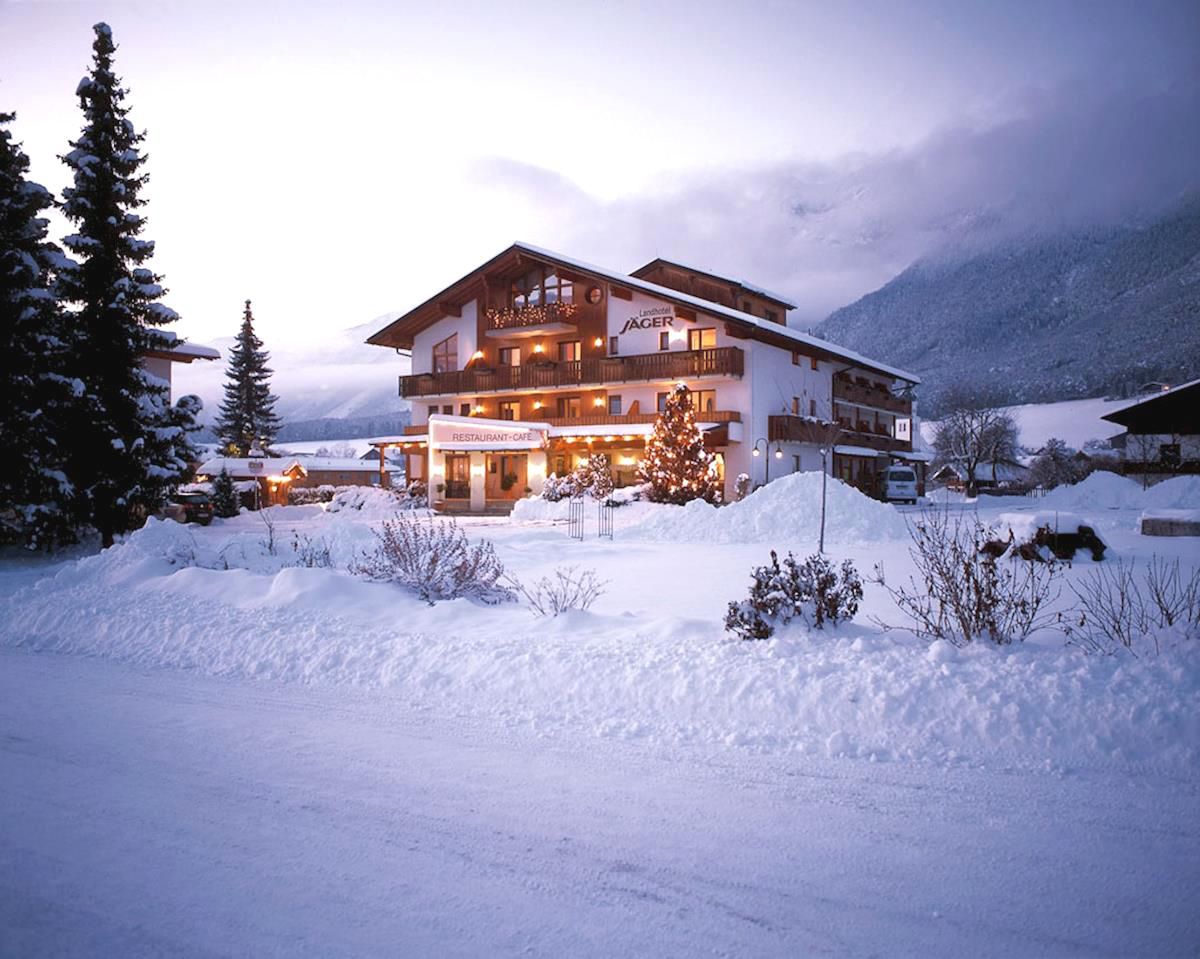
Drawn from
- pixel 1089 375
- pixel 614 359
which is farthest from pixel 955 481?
pixel 1089 375

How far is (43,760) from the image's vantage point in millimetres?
4848

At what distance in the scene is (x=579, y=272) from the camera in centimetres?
3994

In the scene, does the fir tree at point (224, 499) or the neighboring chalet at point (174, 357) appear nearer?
the neighboring chalet at point (174, 357)

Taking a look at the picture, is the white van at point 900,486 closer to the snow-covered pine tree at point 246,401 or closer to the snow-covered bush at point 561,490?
the snow-covered bush at point 561,490

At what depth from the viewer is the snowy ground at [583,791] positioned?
3086 millimetres

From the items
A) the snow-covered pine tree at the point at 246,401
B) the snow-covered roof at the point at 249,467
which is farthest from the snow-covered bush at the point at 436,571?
the snow-covered pine tree at the point at 246,401

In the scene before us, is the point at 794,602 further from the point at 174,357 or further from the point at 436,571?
the point at 174,357

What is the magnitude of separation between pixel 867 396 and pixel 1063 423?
279 feet

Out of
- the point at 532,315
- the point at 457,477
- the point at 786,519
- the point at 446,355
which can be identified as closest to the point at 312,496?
the point at 457,477

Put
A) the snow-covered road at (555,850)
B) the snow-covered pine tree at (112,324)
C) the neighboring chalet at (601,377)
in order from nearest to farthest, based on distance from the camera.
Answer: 1. the snow-covered road at (555,850)
2. the snow-covered pine tree at (112,324)
3. the neighboring chalet at (601,377)

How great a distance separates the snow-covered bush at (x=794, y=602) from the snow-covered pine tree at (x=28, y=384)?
16.2 meters

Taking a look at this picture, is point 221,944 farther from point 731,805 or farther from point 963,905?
point 963,905

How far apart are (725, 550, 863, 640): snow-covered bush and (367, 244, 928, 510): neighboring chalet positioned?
27.9 metres

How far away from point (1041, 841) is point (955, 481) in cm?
8588
